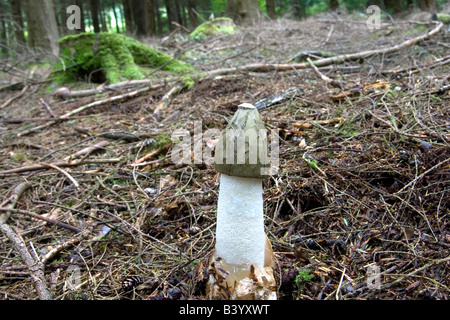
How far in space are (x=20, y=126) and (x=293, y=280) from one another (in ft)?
20.4

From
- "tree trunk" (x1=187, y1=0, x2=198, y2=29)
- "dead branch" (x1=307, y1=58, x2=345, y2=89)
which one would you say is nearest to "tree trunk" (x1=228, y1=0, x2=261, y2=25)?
"tree trunk" (x1=187, y1=0, x2=198, y2=29)

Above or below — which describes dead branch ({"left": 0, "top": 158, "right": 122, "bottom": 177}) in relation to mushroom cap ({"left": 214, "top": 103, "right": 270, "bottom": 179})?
below

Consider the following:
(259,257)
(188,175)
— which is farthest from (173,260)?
(188,175)

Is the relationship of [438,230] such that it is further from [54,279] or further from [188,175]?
[54,279]

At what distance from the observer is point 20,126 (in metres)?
6.46

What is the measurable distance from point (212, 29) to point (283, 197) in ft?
34.3

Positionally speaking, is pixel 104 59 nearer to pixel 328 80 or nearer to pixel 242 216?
pixel 328 80

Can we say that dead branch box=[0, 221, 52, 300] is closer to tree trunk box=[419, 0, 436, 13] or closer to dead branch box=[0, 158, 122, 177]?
dead branch box=[0, 158, 122, 177]

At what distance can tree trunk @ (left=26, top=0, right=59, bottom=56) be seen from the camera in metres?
12.1

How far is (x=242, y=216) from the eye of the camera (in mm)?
2121

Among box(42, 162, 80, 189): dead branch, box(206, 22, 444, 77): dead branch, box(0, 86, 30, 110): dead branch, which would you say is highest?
box(206, 22, 444, 77): dead branch

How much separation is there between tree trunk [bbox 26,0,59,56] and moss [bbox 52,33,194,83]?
15.0 ft

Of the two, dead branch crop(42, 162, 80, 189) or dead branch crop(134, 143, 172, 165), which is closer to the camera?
dead branch crop(42, 162, 80, 189)

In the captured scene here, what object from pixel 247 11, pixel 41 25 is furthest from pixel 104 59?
pixel 247 11
